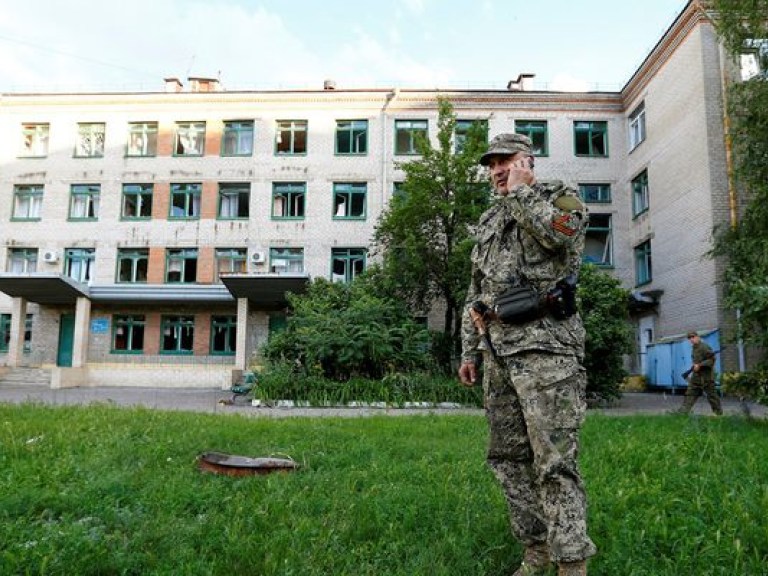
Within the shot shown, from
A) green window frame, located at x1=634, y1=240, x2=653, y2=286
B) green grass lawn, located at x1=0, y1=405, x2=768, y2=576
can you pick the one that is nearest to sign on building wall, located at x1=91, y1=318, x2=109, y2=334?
green grass lawn, located at x1=0, y1=405, x2=768, y2=576

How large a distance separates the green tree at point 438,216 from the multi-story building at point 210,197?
20.8 feet

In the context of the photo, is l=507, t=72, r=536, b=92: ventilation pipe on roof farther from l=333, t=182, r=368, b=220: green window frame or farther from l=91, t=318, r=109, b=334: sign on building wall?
l=91, t=318, r=109, b=334: sign on building wall

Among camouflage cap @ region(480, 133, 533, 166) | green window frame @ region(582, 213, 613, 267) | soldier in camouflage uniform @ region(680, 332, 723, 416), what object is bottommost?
soldier in camouflage uniform @ region(680, 332, 723, 416)

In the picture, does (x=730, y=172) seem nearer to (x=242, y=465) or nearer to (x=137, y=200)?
(x=242, y=465)

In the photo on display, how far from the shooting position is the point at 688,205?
19516 mm

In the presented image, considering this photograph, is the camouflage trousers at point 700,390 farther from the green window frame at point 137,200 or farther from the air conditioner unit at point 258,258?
the green window frame at point 137,200

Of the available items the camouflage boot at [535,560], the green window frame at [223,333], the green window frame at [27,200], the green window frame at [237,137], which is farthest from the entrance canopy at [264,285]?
the camouflage boot at [535,560]

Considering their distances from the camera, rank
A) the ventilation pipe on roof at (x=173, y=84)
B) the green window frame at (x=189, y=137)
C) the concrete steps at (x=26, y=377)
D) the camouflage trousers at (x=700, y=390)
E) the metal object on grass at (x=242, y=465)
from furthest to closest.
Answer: the ventilation pipe on roof at (x=173, y=84), the green window frame at (x=189, y=137), the concrete steps at (x=26, y=377), the camouflage trousers at (x=700, y=390), the metal object on grass at (x=242, y=465)

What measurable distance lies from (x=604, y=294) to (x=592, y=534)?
11.2 m

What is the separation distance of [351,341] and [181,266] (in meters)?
13.4

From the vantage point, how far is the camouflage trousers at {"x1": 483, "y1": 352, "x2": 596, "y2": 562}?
8.50ft

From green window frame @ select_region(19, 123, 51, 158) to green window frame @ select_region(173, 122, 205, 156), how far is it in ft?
19.8

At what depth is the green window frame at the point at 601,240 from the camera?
24469mm

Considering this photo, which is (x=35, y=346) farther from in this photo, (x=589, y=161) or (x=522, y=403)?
(x=522, y=403)
